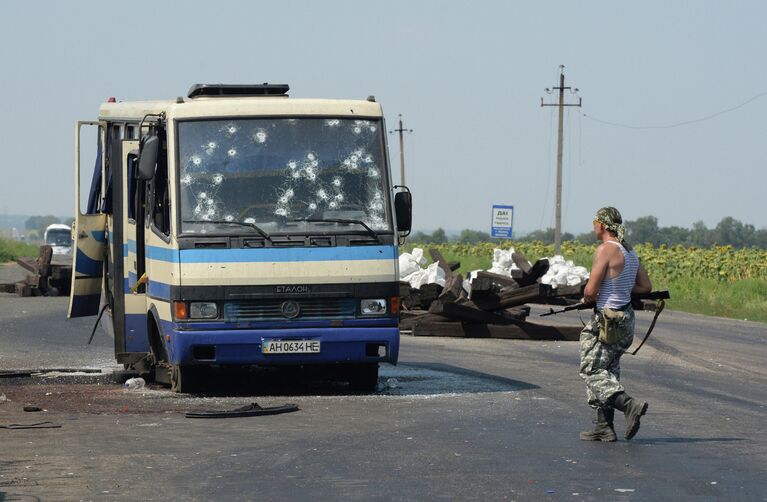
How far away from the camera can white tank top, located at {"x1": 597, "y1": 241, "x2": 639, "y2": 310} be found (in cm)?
1155

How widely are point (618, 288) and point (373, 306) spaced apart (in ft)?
11.6

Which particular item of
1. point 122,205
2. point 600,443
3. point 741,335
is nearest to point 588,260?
point 741,335

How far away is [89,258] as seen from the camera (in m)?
17.2

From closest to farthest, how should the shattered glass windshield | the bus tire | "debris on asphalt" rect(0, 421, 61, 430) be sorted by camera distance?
"debris on asphalt" rect(0, 421, 61, 430) < the shattered glass windshield < the bus tire

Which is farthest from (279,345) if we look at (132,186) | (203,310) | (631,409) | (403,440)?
(631,409)

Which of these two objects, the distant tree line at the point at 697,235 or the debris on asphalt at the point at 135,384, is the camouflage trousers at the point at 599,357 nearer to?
the debris on asphalt at the point at 135,384

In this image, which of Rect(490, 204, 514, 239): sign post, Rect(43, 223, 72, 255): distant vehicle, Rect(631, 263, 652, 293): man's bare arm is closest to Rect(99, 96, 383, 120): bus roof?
Rect(631, 263, 652, 293): man's bare arm

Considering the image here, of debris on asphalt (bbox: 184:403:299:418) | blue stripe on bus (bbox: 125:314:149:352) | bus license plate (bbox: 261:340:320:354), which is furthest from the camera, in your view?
blue stripe on bus (bbox: 125:314:149:352)

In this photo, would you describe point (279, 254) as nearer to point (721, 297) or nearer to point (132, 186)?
point (132, 186)

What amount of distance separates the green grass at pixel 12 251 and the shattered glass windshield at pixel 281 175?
67.4 metres

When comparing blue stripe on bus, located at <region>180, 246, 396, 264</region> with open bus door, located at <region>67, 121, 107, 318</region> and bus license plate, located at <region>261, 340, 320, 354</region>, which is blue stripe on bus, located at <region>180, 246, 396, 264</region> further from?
Result: open bus door, located at <region>67, 121, 107, 318</region>

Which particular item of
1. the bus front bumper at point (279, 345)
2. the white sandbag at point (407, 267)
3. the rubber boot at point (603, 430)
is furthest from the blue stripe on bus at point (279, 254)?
→ the white sandbag at point (407, 267)

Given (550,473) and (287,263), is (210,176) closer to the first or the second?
(287,263)

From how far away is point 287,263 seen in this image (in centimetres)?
1432
